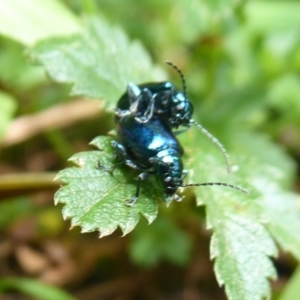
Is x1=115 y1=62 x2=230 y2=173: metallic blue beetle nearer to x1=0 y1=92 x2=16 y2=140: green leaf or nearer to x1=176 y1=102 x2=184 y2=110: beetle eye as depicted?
x1=176 y1=102 x2=184 y2=110: beetle eye

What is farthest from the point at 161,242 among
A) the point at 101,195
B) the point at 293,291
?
the point at 101,195

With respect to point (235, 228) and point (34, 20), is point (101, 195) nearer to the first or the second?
point (235, 228)

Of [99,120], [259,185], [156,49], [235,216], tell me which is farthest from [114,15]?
[235,216]

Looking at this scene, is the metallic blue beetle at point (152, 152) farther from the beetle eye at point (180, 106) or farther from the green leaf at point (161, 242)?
the green leaf at point (161, 242)

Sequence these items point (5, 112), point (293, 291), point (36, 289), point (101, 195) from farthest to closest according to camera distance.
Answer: point (5, 112) → point (36, 289) → point (293, 291) → point (101, 195)

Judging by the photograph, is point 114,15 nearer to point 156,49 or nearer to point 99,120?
point 156,49

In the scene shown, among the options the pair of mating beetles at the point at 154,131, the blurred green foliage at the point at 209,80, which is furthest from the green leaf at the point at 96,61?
Answer: the pair of mating beetles at the point at 154,131
